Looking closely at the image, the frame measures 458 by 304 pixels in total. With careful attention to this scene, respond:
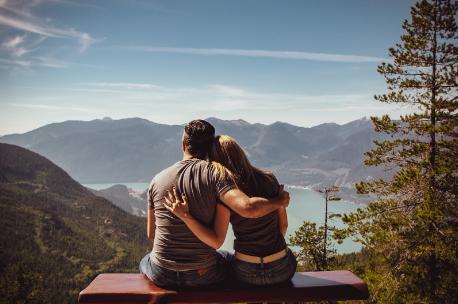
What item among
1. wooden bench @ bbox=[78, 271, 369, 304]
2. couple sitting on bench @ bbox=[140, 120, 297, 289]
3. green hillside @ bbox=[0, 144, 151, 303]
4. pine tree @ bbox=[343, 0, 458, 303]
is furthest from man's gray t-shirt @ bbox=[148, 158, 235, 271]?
green hillside @ bbox=[0, 144, 151, 303]

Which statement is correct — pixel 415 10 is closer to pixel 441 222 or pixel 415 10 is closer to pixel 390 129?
pixel 390 129

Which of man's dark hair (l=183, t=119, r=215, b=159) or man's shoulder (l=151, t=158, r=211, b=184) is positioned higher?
man's dark hair (l=183, t=119, r=215, b=159)

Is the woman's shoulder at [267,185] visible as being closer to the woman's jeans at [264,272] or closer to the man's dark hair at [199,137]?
the man's dark hair at [199,137]

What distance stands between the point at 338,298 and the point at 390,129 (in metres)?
11.1

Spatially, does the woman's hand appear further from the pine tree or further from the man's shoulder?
the pine tree

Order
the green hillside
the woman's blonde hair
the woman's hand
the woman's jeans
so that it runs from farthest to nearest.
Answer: the green hillside → the woman's jeans → the woman's blonde hair → the woman's hand

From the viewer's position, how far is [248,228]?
3605 mm

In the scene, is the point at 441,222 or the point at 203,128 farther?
the point at 441,222

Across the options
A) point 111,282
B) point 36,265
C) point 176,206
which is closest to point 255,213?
point 176,206

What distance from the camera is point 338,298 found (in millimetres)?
3721

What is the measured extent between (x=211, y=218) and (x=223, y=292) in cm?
69

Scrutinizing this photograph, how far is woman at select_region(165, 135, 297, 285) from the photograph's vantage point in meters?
3.38

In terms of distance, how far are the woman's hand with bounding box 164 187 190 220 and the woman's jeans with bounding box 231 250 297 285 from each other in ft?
2.67

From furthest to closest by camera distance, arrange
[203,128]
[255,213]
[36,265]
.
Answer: [36,265], [203,128], [255,213]
